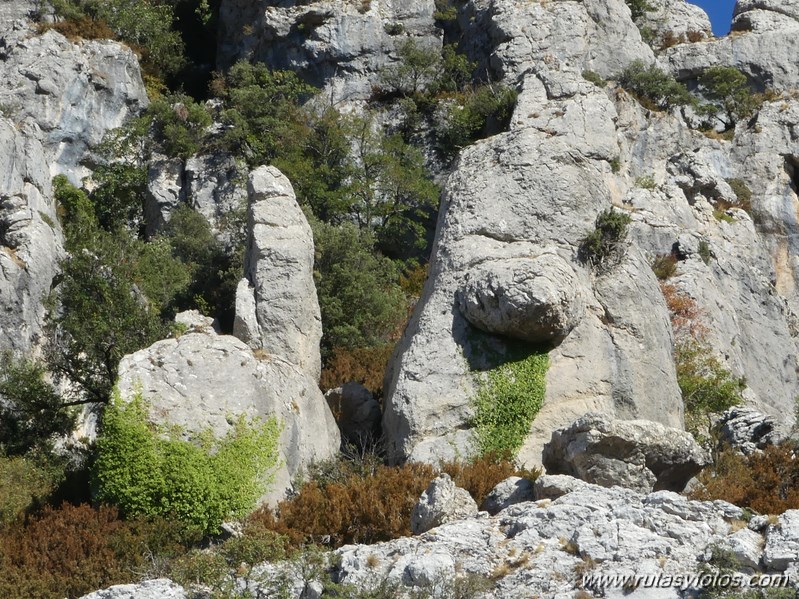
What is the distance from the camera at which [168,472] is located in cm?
1872

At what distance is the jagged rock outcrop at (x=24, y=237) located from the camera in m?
28.1

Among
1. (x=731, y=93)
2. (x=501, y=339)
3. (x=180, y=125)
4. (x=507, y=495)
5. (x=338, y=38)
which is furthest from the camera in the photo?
(x=338, y=38)

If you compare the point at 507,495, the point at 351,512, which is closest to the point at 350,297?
the point at 351,512

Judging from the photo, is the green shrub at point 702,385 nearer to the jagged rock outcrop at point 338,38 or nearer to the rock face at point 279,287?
the rock face at point 279,287

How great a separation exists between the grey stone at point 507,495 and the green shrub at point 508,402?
3.05m

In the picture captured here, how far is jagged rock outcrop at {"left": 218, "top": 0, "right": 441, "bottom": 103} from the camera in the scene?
4322 centimetres

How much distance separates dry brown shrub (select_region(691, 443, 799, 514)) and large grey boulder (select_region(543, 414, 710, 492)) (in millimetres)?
532

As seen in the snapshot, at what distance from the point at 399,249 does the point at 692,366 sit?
12.2 metres

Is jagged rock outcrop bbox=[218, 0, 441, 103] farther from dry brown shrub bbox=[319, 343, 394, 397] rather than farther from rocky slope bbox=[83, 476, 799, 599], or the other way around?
rocky slope bbox=[83, 476, 799, 599]

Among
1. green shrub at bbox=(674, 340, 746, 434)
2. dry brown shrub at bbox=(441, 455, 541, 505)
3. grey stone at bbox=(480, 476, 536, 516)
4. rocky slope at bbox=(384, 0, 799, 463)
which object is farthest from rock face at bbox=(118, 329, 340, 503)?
green shrub at bbox=(674, 340, 746, 434)

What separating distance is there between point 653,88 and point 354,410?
2076 cm

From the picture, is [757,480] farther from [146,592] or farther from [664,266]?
[664,266]

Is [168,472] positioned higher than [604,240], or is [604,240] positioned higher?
[604,240]

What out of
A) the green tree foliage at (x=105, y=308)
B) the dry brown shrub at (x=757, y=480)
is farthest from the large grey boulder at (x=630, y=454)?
the green tree foliage at (x=105, y=308)
